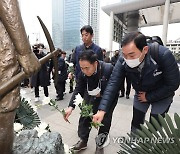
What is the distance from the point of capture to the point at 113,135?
3.23 m

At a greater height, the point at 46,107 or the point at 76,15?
the point at 76,15

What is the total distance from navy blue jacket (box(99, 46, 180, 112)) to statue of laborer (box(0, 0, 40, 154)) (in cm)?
89

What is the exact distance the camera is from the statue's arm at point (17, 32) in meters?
1.17

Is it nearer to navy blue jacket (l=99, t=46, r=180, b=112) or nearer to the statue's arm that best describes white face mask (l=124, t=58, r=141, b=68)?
navy blue jacket (l=99, t=46, r=180, b=112)

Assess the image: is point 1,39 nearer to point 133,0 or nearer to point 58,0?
point 58,0

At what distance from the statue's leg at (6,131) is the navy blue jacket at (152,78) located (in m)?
0.87

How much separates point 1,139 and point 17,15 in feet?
2.44

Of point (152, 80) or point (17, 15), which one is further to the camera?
point (152, 80)

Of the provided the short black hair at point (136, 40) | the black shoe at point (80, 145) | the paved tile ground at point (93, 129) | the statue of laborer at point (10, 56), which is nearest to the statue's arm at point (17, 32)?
the statue of laborer at point (10, 56)

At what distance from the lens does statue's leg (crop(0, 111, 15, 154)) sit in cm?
122

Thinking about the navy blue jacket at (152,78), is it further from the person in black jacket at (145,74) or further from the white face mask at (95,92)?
the white face mask at (95,92)

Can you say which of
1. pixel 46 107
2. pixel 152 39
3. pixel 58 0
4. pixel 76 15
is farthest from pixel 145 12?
pixel 152 39

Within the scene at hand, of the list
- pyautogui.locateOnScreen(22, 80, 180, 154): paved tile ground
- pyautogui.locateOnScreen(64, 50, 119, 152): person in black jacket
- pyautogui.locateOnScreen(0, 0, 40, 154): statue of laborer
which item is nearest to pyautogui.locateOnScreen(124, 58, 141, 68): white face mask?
pyautogui.locateOnScreen(64, 50, 119, 152): person in black jacket

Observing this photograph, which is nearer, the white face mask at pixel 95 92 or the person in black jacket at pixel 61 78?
the white face mask at pixel 95 92
